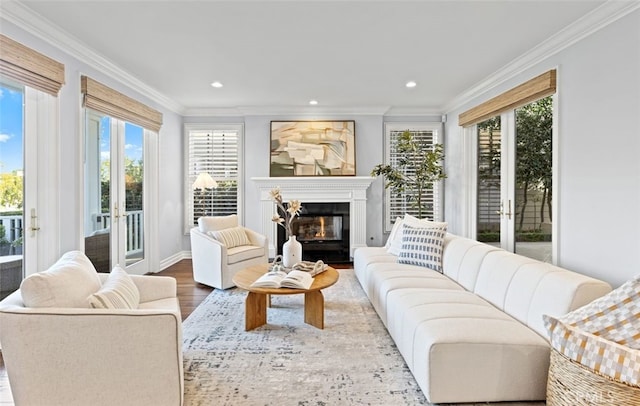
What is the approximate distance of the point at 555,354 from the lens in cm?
181

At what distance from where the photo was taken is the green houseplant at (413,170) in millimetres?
5578

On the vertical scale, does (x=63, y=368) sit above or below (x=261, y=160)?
below

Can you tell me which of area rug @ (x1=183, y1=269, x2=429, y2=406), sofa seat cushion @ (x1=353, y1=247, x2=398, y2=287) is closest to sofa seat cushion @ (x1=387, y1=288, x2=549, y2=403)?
area rug @ (x1=183, y1=269, x2=429, y2=406)

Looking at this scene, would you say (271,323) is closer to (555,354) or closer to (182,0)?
(555,354)

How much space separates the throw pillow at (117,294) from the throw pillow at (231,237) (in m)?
2.07

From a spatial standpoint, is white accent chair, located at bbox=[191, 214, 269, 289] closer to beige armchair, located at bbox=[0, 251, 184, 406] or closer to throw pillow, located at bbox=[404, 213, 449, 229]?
throw pillow, located at bbox=[404, 213, 449, 229]

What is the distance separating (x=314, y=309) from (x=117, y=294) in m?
1.59

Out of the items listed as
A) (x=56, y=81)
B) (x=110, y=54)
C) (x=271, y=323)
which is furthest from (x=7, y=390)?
(x=110, y=54)

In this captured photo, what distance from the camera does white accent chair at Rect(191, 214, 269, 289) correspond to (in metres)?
4.27

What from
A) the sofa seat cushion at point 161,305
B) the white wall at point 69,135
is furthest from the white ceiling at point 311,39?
the sofa seat cushion at point 161,305

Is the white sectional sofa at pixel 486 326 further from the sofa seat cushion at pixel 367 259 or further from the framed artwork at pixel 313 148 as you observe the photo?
the framed artwork at pixel 313 148

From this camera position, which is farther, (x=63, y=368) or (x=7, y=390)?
(x=7, y=390)

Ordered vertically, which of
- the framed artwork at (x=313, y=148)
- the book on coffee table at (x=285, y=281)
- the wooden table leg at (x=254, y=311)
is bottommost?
the wooden table leg at (x=254, y=311)

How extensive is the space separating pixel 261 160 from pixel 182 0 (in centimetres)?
362
